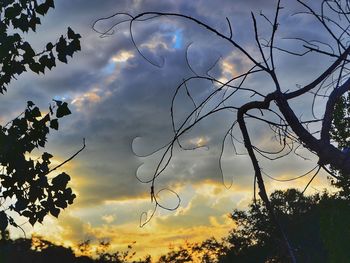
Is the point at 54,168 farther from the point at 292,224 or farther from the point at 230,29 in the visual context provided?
the point at 292,224

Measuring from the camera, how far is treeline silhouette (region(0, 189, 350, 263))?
31.6 meters

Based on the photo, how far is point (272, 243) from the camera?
173 feet

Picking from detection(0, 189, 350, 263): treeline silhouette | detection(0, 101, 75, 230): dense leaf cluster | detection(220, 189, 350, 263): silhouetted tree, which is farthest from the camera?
detection(220, 189, 350, 263): silhouetted tree

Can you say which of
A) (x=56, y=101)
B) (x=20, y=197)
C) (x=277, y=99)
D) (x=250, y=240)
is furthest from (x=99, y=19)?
(x=250, y=240)

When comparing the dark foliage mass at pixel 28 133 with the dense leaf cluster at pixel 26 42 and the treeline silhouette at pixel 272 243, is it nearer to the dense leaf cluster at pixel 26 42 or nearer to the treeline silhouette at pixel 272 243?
the dense leaf cluster at pixel 26 42

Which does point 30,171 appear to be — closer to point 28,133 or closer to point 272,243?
point 28,133

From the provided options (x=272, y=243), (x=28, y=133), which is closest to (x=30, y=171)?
(x=28, y=133)

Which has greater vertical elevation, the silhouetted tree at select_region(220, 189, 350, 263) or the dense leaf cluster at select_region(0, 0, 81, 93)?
the silhouetted tree at select_region(220, 189, 350, 263)

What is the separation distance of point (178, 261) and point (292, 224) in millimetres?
17336

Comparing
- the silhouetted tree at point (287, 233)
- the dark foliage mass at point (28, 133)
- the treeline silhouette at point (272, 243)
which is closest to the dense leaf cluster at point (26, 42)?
the dark foliage mass at point (28, 133)

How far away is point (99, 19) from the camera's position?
176 inches

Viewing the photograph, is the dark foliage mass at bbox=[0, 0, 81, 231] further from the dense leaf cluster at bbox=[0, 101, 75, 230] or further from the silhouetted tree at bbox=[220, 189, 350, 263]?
the silhouetted tree at bbox=[220, 189, 350, 263]

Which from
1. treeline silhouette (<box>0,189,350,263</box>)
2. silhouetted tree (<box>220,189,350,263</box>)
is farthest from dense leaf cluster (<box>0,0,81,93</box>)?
silhouetted tree (<box>220,189,350,263</box>)

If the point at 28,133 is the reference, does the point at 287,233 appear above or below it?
above
